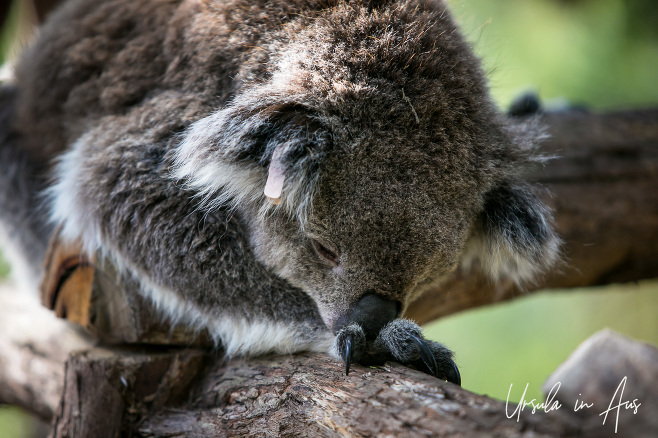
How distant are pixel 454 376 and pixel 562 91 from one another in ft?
15.2

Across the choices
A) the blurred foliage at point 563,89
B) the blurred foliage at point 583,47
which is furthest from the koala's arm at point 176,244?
the blurred foliage at point 583,47

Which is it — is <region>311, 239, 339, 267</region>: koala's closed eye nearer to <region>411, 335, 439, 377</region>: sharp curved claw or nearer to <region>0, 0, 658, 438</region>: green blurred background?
<region>411, 335, 439, 377</region>: sharp curved claw

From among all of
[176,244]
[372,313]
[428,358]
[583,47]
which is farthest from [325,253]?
[583,47]

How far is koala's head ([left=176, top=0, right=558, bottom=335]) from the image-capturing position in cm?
207

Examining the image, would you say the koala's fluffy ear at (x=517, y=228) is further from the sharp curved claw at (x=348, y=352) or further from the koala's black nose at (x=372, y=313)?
the sharp curved claw at (x=348, y=352)

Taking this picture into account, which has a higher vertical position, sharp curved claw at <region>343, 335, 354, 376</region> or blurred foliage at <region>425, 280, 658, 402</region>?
sharp curved claw at <region>343, 335, 354, 376</region>


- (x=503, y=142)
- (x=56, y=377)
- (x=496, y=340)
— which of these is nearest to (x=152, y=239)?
(x=56, y=377)

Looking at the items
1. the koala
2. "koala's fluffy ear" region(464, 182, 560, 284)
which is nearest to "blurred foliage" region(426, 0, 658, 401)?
"koala's fluffy ear" region(464, 182, 560, 284)

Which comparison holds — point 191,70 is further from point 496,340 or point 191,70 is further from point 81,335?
point 496,340

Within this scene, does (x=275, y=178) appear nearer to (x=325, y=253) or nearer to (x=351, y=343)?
(x=325, y=253)

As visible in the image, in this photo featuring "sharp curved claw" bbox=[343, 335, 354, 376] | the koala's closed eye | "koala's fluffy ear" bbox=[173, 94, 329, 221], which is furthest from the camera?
the koala's closed eye

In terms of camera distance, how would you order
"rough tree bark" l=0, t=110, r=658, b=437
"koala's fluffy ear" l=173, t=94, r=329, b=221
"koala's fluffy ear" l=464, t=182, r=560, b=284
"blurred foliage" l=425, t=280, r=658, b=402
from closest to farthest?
"rough tree bark" l=0, t=110, r=658, b=437
"koala's fluffy ear" l=173, t=94, r=329, b=221
"koala's fluffy ear" l=464, t=182, r=560, b=284
"blurred foliage" l=425, t=280, r=658, b=402

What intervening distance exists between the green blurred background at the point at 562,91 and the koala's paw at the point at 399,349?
3.22 m

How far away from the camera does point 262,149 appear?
2.12m
